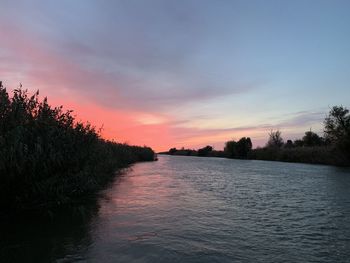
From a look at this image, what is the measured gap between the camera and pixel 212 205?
18.1 meters

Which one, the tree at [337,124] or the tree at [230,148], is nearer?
the tree at [337,124]

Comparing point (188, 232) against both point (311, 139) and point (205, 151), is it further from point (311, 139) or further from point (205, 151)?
point (205, 151)

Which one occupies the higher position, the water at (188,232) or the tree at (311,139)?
the tree at (311,139)

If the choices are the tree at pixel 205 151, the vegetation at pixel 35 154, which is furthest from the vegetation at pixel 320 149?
the vegetation at pixel 35 154

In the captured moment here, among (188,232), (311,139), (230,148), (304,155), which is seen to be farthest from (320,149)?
(188,232)

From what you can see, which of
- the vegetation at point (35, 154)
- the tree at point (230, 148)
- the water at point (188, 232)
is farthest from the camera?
the tree at point (230, 148)

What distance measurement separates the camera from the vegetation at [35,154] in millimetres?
10648

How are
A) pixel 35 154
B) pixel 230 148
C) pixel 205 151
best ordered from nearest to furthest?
1. pixel 35 154
2. pixel 230 148
3. pixel 205 151

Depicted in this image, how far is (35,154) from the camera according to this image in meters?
11.2

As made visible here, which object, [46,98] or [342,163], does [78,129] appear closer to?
[46,98]

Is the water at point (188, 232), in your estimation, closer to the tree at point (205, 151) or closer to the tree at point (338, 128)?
the tree at point (338, 128)

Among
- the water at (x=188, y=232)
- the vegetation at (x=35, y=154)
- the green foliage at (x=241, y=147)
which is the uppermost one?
the green foliage at (x=241, y=147)

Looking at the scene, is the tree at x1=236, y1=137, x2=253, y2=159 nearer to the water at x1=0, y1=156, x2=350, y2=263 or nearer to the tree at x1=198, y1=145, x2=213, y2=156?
the tree at x1=198, y1=145, x2=213, y2=156

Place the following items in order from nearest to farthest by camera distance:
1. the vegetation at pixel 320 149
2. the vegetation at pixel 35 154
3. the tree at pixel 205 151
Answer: the vegetation at pixel 35 154 → the vegetation at pixel 320 149 → the tree at pixel 205 151
